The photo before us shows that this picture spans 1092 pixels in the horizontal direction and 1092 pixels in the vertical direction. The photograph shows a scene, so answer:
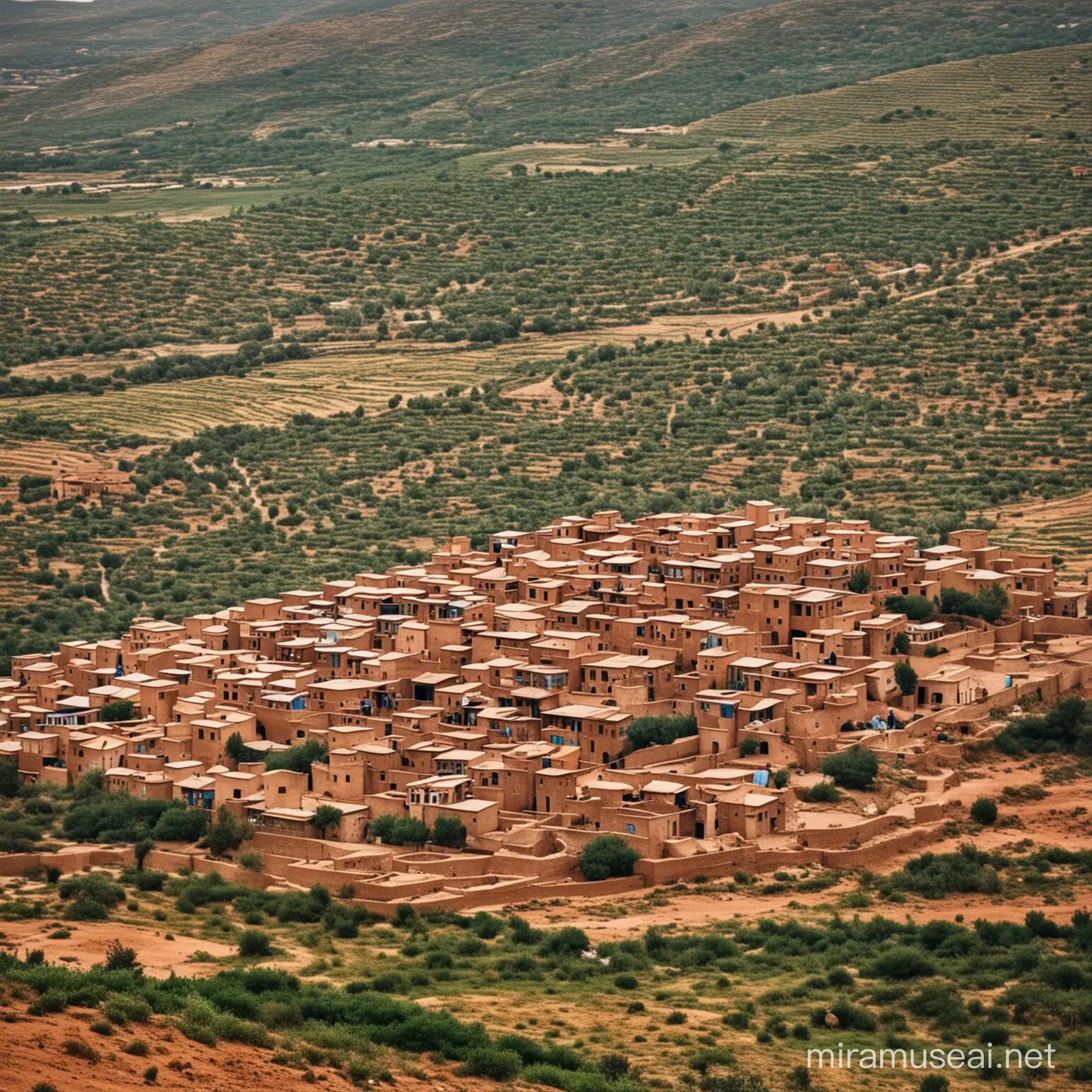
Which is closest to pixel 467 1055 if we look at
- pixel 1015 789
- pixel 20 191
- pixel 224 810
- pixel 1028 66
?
pixel 224 810

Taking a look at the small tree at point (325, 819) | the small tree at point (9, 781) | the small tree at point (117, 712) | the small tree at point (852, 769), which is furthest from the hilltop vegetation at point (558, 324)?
the small tree at point (325, 819)

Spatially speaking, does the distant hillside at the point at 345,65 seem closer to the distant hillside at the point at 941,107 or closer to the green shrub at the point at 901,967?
the distant hillside at the point at 941,107

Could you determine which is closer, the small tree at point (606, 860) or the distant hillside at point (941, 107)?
the small tree at point (606, 860)

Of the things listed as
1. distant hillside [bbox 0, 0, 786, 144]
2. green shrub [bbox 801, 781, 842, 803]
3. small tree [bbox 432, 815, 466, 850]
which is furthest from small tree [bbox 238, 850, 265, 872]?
distant hillside [bbox 0, 0, 786, 144]

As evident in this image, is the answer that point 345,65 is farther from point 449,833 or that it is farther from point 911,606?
point 449,833

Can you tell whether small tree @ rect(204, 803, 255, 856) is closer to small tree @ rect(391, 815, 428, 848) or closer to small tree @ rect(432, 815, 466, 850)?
small tree @ rect(391, 815, 428, 848)

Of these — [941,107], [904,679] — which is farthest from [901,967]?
[941,107]
